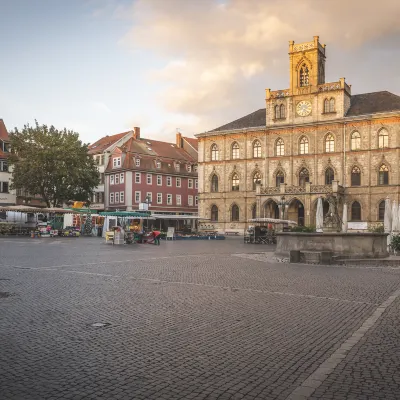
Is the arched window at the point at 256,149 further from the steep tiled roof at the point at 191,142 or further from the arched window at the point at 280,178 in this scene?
the steep tiled roof at the point at 191,142

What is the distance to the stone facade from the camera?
57406mm

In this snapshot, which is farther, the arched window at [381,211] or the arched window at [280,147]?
the arched window at [280,147]

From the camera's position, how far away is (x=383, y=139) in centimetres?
5728

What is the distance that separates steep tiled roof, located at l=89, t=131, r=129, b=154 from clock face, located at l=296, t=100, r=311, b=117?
32141 millimetres

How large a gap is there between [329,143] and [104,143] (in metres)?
40.5

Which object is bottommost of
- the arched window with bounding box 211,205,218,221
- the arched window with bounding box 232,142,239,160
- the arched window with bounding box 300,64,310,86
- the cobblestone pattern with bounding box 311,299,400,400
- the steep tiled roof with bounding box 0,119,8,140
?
the cobblestone pattern with bounding box 311,299,400,400

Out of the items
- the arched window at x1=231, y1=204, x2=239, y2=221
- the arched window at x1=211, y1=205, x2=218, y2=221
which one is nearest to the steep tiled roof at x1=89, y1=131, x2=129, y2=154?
the arched window at x1=211, y1=205, x2=218, y2=221

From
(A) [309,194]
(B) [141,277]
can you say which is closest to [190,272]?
(B) [141,277]

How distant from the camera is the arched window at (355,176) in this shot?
58.6 m

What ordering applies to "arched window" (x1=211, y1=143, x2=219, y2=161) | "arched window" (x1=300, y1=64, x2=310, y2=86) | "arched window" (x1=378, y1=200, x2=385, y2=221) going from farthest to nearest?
"arched window" (x1=211, y1=143, x2=219, y2=161)
"arched window" (x1=300, y1=64, x2=310, y2=86)
"arched window" (x1=378, y1=200, x2=385, y2=221)

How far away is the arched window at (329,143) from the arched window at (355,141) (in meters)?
2.25

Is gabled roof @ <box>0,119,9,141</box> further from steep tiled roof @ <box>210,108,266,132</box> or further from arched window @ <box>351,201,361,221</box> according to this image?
arched window @ <box>351,201,361,221</box>

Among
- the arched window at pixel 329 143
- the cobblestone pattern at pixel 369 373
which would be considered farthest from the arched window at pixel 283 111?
the cobblestone pattern at pixel 369 373

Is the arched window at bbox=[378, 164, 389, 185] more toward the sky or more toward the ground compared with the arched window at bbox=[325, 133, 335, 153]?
more toward the ground
